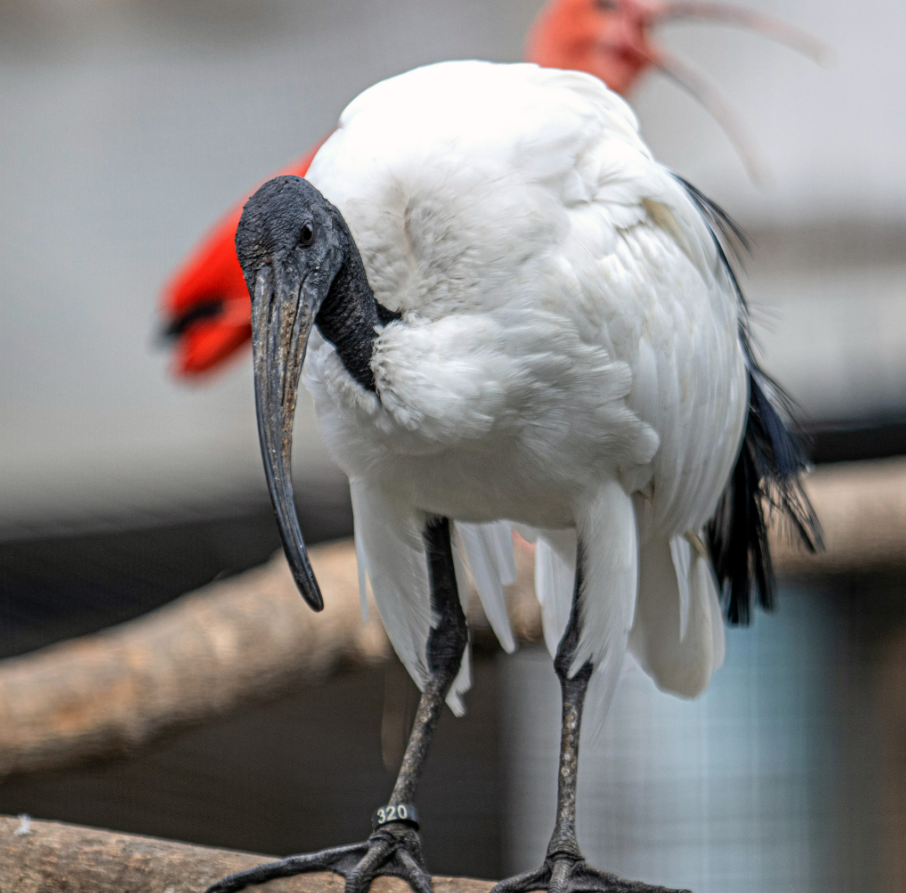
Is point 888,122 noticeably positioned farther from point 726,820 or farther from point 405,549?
point 405,549

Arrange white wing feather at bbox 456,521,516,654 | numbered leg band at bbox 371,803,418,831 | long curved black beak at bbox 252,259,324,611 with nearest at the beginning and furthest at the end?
1. long curved black beak at bbox 252,259,324,611
2. numbered leg band at bbox 371,803,418,831
3. white wing feather at bbox 456,521,516,654

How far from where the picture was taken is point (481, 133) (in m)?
1.60

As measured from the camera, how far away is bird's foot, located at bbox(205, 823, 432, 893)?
167 cm

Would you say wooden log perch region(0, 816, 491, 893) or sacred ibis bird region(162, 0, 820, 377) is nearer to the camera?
wooden log perch region(0, 816, 491, 893)

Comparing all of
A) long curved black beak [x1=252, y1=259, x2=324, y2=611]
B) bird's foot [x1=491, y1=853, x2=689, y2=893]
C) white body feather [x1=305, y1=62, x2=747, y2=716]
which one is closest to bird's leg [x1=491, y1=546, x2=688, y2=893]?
bird's foot [x1=491, y1=853, x2=689, y2=893]

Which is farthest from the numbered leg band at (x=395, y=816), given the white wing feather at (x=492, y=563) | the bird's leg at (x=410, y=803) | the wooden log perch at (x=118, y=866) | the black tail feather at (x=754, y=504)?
the black tail feather at (x=754, y=504)

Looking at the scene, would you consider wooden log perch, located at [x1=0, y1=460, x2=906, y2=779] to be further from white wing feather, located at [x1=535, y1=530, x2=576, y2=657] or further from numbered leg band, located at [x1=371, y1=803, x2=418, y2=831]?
numbered leg band, located at [x1=371, y1=803, x2=418, y2=831]

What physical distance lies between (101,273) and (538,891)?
3.84 m

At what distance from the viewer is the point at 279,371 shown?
141 cm

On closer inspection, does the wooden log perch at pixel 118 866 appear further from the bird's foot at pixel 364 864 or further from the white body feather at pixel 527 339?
the white body feather at pixel 527 339

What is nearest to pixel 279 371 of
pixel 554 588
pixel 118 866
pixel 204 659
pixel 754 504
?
pixel 118 866

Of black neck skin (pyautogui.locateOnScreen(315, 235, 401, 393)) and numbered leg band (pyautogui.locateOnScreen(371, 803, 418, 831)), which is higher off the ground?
black neck skin (pyautogui.locateOnScreen(315, 235, 401, 393))

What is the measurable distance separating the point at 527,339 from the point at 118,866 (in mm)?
976

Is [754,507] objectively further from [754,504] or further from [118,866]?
[118,866]
